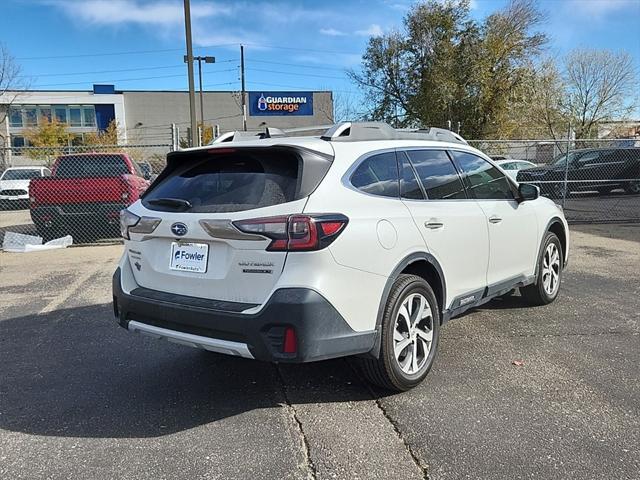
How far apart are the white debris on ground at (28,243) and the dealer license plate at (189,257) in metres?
7.69

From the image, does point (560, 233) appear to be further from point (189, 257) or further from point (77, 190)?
point (77, 190)

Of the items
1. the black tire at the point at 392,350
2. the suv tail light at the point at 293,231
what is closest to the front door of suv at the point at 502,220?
the black tire at the point at 392,350

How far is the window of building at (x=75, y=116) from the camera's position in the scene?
63.8 meters

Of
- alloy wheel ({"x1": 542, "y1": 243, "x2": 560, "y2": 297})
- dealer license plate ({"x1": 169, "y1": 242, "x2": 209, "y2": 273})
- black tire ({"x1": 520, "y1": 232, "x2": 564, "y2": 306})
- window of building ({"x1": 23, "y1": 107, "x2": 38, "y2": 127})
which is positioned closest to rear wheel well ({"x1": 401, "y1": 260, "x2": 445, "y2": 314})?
dealer license plate ({"x1": 169, "y1": 242, "x2": 209, "y2": 273})

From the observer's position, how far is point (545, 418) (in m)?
3.37

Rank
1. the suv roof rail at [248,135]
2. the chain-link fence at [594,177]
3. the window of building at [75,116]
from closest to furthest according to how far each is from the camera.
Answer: the suv roof rail at [248,135]
the chain-link fence at [594,177]
the window of building at [75,116]

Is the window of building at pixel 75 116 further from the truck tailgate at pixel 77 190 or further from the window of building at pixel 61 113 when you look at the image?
the truck tailgate at pixel 77 190

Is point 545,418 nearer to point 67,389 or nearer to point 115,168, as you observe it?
point 67,389

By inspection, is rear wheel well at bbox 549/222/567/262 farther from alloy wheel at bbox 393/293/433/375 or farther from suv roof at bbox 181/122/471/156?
alloy wheel at bbox 393/293/433/375

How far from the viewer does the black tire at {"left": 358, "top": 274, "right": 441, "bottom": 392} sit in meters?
3.47

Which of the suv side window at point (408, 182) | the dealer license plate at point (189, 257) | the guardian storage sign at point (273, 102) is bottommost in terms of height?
the dealer license plate at point (189, 257)

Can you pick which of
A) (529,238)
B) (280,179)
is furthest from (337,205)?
(529,238)

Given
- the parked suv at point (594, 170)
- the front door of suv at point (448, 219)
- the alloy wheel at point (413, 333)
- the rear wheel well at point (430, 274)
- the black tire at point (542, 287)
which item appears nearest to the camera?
the alloy wheel at point (413, 333)

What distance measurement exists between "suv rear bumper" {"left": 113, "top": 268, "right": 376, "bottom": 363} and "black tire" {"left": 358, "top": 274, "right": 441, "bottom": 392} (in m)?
0.16
